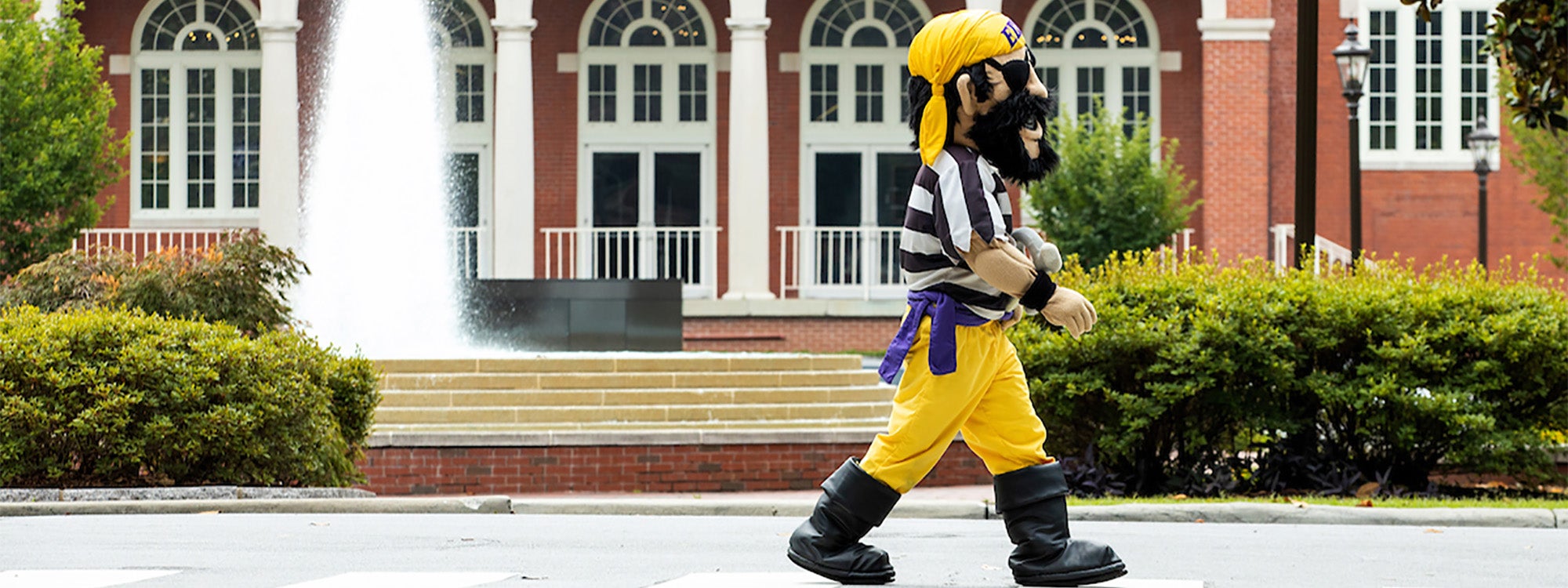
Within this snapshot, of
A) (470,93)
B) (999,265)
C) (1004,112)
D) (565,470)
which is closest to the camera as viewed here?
(999,265)

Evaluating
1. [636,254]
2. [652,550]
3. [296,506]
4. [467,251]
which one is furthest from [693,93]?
[652,550]

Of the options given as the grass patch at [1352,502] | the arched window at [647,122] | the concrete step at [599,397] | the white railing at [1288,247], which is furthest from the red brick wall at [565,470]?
the arched window at [647,122]

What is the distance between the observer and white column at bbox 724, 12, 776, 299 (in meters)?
22.5

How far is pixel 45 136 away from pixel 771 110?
9210 millimetres

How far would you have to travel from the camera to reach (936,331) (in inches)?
199

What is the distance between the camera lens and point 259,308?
12562 millimetres

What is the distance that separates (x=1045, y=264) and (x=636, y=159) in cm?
2077

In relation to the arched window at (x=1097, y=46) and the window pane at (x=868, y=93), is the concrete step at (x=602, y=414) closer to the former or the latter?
the window pane at (x=868, y=93)

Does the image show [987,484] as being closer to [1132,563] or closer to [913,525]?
[913,525]

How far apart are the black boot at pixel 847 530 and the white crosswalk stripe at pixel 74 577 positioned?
2034 millimetres

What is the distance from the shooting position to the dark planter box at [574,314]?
19.1 m

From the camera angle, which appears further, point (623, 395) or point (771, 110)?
point (771, 110)

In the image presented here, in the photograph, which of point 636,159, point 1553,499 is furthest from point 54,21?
point 1553,499

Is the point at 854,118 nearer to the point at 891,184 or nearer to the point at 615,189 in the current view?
the point at 891,184
